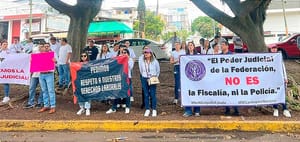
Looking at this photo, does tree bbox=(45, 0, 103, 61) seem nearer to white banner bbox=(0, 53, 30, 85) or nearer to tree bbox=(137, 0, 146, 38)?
white banner bbox=(0, 53, 30, 85)

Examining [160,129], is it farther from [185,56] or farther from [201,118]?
[185,56]

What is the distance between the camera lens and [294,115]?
894 centimetres

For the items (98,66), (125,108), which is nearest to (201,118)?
(125,108)

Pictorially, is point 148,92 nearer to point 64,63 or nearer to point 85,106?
point 85,106

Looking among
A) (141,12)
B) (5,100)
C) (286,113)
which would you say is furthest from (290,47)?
(141,12)

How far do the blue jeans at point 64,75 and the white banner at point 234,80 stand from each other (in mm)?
4132

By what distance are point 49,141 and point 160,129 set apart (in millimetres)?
2223

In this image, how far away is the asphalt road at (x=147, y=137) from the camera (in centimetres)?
721

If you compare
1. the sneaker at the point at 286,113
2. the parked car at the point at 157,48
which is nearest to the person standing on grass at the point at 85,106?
the sneaker at the point at 286,113

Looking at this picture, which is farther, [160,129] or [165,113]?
[165,113]

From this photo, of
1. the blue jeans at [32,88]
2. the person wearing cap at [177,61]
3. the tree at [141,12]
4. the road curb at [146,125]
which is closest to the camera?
the road curb at [146,125]

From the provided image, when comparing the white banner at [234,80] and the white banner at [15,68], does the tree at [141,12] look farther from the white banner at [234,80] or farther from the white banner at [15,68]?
the white banner at [234,80]

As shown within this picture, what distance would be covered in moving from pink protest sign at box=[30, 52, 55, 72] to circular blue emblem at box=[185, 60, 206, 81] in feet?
10.3

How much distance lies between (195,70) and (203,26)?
71759 millimetres
